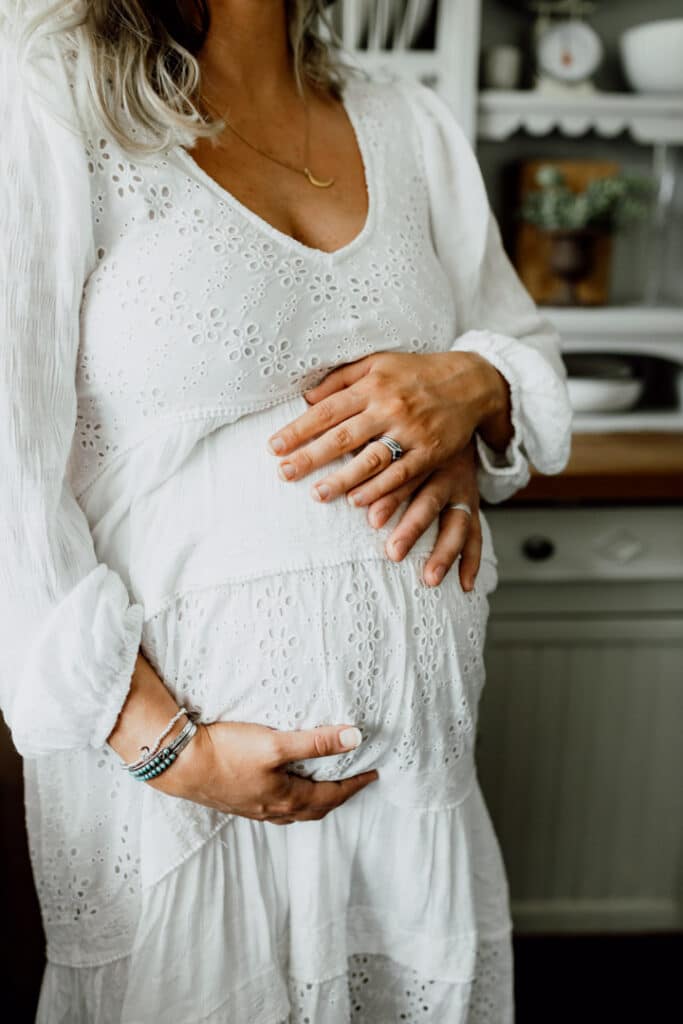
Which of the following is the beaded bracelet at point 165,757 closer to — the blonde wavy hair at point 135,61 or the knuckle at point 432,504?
the knuckle at point 432,504

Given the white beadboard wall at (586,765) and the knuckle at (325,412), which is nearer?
the knuckle at (325,412)

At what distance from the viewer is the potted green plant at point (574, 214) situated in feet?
5.57

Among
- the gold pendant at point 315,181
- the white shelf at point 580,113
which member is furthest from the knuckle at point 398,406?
the white shelf at point 580,113

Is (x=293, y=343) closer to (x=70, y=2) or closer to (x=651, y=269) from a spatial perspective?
(x=70, y=2)

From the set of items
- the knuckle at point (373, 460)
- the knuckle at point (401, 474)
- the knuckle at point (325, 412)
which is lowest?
the knuckle at point (401, 474)

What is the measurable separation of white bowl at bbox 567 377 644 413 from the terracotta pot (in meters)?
0.23

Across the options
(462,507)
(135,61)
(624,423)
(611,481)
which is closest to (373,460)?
(462,507)

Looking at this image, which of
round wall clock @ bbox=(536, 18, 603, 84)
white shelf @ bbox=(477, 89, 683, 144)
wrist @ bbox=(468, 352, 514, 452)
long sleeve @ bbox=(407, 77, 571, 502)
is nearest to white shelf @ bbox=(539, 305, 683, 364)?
white shelf @ bbox=(477, 89, 683, 144)

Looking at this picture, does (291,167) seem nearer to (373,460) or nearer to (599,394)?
(373,460)

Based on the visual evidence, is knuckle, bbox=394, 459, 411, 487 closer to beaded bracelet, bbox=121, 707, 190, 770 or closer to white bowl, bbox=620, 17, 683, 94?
beaded bracelet, bbox=121, 707, 190, 770

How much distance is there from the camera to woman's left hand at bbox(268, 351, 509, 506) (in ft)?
2.62

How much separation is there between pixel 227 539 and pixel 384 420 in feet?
0.60

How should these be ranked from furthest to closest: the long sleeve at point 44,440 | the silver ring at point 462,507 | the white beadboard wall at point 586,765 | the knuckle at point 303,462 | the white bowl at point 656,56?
the white bowl at point 656,56
the white beadboard wall at point 586,765
the silver ring at point 462,507
the knuckle at point 303,462
the long sleeve at point 44,440

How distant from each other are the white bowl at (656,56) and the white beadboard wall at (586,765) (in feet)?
3.12
